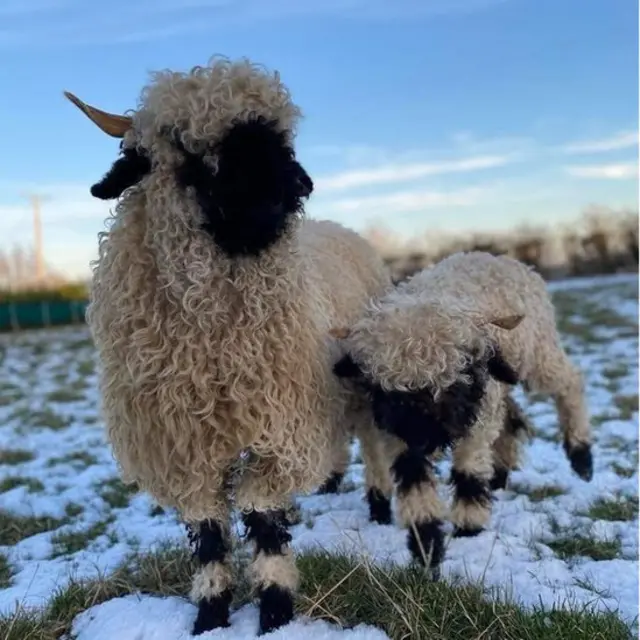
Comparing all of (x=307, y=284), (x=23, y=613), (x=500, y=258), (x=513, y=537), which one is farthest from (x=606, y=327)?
(x=23, y=613)

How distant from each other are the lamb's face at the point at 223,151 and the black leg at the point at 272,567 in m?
1.33

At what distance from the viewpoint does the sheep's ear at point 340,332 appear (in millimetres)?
4132

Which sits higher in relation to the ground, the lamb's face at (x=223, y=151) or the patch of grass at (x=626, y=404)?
the lamb's face at (x=223, y=151)

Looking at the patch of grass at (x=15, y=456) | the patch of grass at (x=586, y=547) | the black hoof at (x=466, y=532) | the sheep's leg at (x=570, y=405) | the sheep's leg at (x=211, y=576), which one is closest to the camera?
the sheep's leg at (x=211, y=576)

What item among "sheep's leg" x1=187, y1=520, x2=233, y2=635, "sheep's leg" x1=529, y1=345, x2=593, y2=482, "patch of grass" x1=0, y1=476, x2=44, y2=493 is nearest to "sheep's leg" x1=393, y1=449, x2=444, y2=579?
"sheep's leg" x1=187, y1=520, x2=233, y2=635

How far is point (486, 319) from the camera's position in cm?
437

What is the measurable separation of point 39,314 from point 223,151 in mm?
22436

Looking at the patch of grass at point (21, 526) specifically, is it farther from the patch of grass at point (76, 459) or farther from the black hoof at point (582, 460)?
the black hoof at point (582, 460)

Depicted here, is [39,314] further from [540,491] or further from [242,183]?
[242,183]

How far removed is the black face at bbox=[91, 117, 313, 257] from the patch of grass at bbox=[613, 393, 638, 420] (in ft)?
18.1

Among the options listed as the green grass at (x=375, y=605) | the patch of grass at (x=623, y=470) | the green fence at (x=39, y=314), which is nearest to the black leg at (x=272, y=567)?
the green grass at (x=375, y=605)

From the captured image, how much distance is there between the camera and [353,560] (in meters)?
3.81

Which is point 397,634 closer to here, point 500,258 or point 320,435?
point 320,435

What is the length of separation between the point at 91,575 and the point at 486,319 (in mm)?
2679
